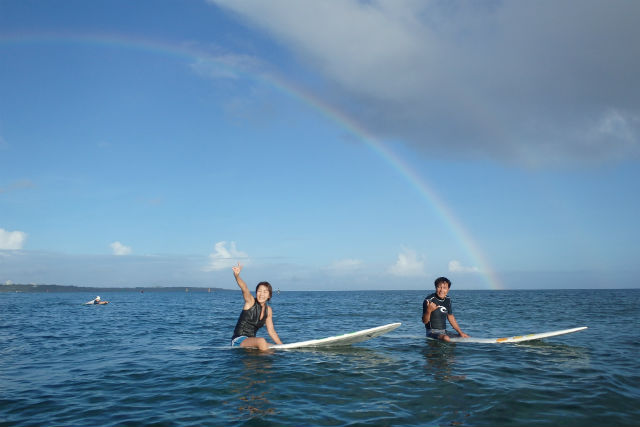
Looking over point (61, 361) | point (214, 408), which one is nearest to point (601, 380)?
point (214, 408)

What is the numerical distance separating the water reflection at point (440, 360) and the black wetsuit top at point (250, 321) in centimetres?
545

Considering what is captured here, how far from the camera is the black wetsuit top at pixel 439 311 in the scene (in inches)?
604

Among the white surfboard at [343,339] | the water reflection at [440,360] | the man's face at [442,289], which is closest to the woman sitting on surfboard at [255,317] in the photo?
the white surfboard at [343,339]

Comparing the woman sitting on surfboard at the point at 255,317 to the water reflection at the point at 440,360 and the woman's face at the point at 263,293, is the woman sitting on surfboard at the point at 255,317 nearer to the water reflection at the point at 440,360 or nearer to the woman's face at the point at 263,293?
the woman's face at the point at 263,293

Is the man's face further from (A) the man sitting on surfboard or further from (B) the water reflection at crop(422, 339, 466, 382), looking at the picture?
(B) the water reflection at crop(422, 339, 466, 382)

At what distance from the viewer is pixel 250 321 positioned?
13.6 meters

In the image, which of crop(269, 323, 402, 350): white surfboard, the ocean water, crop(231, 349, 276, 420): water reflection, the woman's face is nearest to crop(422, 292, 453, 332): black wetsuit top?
A: the ocean water

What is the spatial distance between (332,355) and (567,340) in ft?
34.2

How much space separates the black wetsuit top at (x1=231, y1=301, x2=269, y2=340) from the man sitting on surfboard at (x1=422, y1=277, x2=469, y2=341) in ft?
19.7

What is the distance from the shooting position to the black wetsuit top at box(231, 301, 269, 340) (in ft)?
43.7

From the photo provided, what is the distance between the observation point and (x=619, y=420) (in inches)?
276

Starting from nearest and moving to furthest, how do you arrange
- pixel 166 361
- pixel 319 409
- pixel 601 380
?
pixel 319 409
pixel 601 380
pixel 166 361

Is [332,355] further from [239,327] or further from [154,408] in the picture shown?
[154,408]

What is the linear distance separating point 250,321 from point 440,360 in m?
6.26
